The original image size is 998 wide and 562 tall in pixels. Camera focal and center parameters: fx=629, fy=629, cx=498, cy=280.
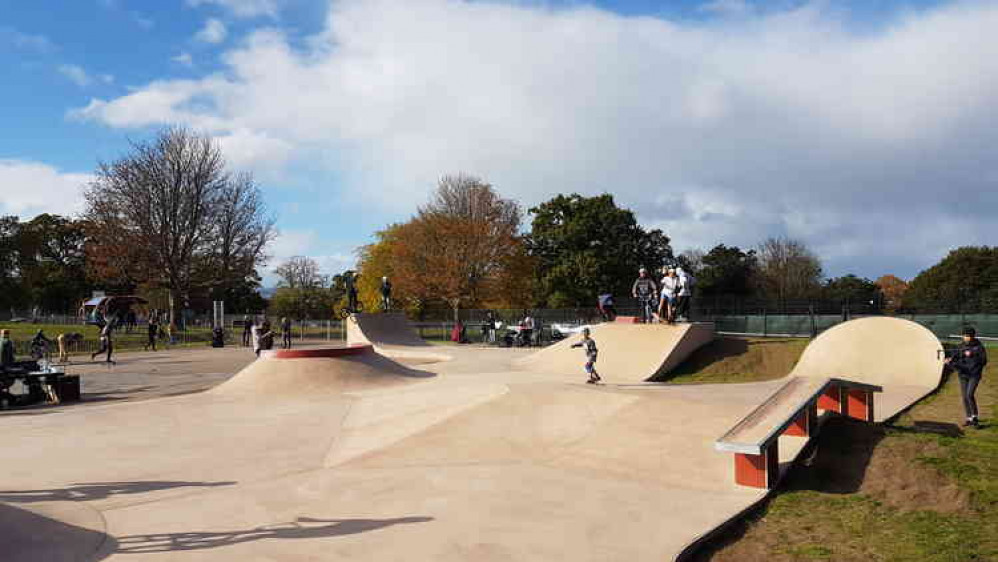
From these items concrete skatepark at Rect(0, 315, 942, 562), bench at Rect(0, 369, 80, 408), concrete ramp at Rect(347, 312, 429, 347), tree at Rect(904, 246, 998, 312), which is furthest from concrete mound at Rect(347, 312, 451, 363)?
tree at Rect(904, 246, 998, 312)

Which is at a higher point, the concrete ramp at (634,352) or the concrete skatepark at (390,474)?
the concrete ramp at (634,352)

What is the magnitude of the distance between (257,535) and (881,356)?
1605 centimetres

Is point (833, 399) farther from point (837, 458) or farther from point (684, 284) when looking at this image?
point (684, 284)

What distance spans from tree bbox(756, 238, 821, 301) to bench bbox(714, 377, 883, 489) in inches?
2061

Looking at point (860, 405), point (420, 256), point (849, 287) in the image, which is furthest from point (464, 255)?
point (849, 287)

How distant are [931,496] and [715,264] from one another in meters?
63.5

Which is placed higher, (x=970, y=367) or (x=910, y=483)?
(x=970, y=367)

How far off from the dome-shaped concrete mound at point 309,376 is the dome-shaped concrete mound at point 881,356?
10.9m

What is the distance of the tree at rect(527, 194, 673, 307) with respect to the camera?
52188mm

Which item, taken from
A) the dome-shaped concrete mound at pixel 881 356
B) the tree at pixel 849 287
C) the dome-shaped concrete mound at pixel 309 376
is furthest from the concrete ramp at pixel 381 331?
the tree at pixel 849 287

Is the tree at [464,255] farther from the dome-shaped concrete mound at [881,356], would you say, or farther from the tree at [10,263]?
the tree at [10,263]

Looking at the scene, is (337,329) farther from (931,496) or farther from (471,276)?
(931,496)

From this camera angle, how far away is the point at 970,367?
9.87 m

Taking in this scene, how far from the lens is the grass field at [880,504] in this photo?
17.9 feet
